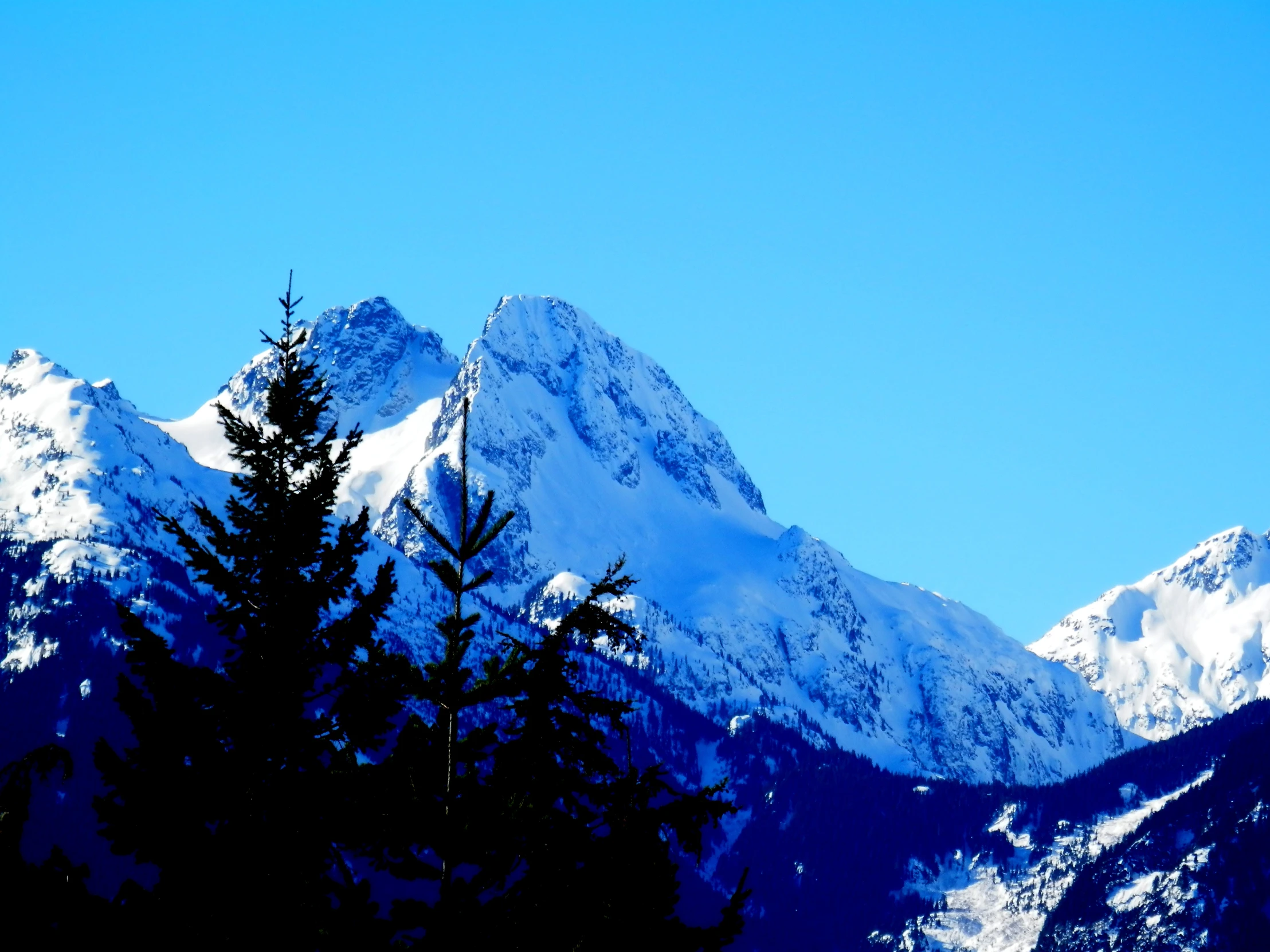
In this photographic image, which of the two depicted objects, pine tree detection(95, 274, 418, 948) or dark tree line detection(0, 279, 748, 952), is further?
pine tree detection(95, 274, 418, 948)

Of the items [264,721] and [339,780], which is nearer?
[339,780]

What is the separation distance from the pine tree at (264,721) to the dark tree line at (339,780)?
3cm

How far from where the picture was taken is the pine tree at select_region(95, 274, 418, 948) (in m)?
23.4

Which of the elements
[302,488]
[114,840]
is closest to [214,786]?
[114,840]

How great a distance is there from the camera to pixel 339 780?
73.7 ft

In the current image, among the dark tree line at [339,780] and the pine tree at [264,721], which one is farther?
the pine tree at [264,721]

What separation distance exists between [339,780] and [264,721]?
399 centimetres

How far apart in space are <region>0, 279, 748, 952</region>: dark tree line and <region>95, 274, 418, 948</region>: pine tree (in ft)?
0.11

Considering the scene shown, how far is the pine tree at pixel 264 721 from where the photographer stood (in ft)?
76.7

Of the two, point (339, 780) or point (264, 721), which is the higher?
point (264, 721)

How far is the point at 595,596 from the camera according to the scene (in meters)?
23.6

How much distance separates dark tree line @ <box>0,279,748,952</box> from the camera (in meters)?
20.0

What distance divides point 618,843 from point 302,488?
10703mm

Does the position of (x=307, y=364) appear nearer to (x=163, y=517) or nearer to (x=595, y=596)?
(x=163, y=517)
